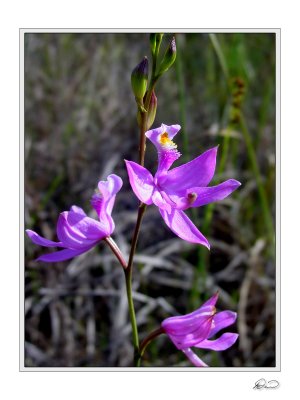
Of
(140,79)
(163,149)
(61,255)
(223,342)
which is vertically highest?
(140,79)

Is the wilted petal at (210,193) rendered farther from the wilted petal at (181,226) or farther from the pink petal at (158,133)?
the pink petal at (158,133)

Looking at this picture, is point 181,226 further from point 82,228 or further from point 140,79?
point 140,79

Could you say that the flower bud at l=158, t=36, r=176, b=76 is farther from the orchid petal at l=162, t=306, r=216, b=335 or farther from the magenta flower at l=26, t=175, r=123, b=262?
the orchid petal at l=162, t=306, r=216, b=335

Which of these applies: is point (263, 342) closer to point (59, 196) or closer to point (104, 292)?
point (104, 292)

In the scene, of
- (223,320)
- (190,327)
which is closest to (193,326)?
(190,327)

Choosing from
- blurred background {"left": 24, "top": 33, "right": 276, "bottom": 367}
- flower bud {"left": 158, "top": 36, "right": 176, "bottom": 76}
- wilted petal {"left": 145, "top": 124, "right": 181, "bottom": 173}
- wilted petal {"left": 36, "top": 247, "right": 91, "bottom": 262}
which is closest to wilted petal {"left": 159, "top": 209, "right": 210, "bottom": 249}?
wilted petal {"left": 145, "top": 124, "right": 181, "bottom": 173}
